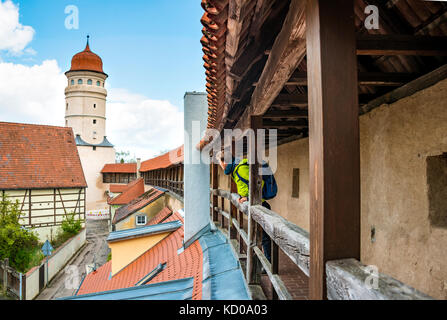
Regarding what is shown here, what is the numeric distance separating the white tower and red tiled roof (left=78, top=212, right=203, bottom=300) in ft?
89.4

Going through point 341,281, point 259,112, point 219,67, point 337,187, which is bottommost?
point 341,281

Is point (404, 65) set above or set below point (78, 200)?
above

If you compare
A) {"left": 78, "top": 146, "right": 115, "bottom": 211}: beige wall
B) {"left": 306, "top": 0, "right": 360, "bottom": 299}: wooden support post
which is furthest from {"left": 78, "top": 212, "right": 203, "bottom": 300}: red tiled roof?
{"left": 78, "top": 146, "right": 115, "bottom": 211}: beige wall

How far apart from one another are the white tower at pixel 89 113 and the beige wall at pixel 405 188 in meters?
33.3

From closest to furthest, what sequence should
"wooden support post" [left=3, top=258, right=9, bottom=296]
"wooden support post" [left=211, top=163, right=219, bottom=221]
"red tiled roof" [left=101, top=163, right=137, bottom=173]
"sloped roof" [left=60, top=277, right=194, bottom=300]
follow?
"sloped roof" [left=60, top=277, right=194, bottom=300]
"wooden support post" [left=211, top=163, right=219, bottom=221]
"wooden support post" [left=3, top=258, right=9, bottom=296]
"red tiled roof" [left=101, top=163, right=137, bottom=173]

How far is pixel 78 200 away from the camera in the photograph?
17109 millimetres

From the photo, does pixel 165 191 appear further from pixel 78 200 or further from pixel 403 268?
pixel 403 268

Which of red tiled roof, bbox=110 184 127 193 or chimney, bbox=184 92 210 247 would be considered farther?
red tiled roof, bbox=110 184 127 193

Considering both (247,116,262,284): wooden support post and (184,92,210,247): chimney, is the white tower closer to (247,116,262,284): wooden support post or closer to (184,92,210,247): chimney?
(184,92,210,247): chimney

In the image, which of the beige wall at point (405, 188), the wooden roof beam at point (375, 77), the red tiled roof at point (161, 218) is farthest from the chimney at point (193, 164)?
the red tiled roof at point (161, 218)

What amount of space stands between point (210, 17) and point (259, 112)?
1238 mm

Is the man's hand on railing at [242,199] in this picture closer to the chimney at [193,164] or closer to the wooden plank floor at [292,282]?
the wooden plank floor at [292,282]

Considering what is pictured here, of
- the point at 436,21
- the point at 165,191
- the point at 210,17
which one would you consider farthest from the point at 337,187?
the point at 165,191

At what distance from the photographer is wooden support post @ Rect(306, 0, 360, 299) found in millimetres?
982
